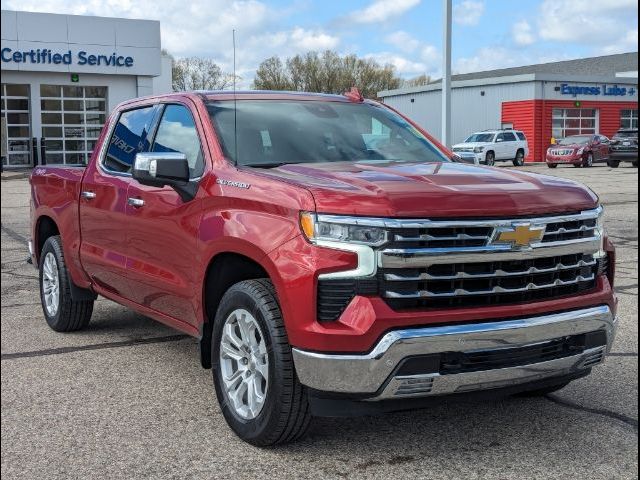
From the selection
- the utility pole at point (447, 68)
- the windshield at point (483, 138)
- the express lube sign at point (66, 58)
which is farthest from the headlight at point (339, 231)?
the windshield at point (483, 138)

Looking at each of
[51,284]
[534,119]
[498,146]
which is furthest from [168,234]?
[534,119]

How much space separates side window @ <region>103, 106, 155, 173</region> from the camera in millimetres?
5512

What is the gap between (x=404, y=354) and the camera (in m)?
3.46

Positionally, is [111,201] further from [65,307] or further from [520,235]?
[520,235]

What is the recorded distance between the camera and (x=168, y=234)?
4711 millimetres

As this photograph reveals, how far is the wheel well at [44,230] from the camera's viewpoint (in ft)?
22.3

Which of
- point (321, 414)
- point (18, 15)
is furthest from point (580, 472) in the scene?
point (18, 15)

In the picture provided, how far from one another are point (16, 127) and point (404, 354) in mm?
37528

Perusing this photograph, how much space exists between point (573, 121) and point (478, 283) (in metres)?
50.2

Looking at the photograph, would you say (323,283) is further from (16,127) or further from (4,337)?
(16,127)

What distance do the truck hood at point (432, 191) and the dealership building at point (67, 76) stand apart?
34524 mm

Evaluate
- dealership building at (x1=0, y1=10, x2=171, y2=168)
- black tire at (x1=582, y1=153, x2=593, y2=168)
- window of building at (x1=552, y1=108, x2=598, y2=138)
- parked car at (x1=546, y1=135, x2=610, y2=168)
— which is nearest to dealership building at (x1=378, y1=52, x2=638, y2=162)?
window of building at (x1=552, y1=108, x2=598, y2=138)

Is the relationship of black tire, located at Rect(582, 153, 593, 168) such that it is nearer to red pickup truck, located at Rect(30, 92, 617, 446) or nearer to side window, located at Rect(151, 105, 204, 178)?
red pickup truck, located at Rect(30, 92, 617, 446)

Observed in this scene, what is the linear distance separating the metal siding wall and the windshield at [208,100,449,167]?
45108 millimetres
